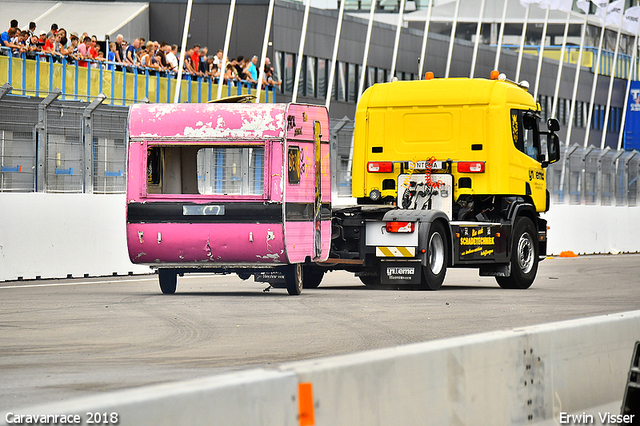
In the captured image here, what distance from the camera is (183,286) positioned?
1892 cm

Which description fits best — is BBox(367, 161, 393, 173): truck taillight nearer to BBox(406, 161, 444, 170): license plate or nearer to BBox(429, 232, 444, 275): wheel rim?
BBox(406, 161, 444, 170): license plate

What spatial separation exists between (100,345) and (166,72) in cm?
2007

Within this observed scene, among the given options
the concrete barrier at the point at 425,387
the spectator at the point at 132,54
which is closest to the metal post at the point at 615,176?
the spectator at the point at 132,54

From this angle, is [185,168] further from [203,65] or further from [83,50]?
[203,65]

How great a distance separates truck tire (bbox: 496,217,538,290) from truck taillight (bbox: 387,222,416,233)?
267 centimetres

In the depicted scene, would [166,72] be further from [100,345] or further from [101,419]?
[101,419]

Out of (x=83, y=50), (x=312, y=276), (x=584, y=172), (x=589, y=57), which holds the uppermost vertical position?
(x=589, y=57)

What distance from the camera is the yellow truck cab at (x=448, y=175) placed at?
18.2 m

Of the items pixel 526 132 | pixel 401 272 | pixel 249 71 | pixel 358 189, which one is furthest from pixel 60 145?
pixel 249 71

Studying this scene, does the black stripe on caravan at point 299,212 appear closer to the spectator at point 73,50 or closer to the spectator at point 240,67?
the spectator at point 73,50

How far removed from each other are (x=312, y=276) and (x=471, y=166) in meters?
2.98

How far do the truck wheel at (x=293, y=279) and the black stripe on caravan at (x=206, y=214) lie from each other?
2.98ft

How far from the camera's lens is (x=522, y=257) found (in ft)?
66.1

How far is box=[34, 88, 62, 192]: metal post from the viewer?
63.0 ft
